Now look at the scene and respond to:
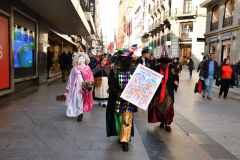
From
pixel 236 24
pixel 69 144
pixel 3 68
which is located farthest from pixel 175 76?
pixel 236 24

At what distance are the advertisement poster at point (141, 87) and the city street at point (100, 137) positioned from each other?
0.86 metres

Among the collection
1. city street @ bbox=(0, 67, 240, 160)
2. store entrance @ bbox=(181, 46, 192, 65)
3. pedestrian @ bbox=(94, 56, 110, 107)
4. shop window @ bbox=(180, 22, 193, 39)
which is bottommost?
city street @ bbox=(0, 67, 240, 160)

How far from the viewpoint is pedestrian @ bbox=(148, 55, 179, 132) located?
4613 mm

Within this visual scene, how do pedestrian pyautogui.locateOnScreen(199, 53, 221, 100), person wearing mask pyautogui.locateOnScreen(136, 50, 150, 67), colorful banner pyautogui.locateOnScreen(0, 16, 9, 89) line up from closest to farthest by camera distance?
colorful banner pyautogui.locateOnScreen(0, 16, 9, 89)
person wearing mask pyautogui.locateOnScreen(136, 50, 150, 67)
pedestrian pyautogui.locateOnScreen(199, 53, 221, 100)

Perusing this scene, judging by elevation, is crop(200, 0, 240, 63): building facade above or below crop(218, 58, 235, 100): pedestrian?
above

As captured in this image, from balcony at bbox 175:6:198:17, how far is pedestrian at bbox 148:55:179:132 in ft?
96.5

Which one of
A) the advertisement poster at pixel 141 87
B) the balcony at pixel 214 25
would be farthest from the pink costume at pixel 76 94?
the balcony at pixel 214 25

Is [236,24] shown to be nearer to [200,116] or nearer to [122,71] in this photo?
[200,116]

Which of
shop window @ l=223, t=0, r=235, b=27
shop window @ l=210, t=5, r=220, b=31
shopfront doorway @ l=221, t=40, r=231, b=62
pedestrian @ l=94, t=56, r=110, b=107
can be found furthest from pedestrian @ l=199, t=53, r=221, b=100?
shop window @ l=210, t=5, r=220, b=31

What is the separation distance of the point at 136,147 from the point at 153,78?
1.24 metres

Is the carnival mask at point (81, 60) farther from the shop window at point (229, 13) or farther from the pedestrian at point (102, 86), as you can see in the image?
the shop window at point (229, 13)

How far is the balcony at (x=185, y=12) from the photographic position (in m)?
31.1

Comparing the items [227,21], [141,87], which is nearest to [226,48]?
[227,21]

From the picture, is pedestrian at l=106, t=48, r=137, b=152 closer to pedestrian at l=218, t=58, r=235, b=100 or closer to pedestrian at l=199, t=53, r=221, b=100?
pedestrian at l=199, t=53, r=221, b=100
